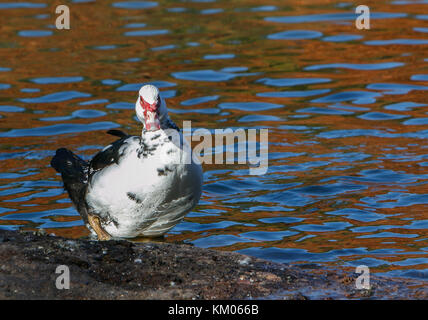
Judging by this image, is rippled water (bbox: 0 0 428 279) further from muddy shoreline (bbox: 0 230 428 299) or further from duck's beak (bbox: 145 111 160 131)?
duck's beak (bbox: 145 111 160 131)

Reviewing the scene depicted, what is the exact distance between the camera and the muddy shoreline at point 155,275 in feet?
17.0

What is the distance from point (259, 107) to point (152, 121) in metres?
5.09

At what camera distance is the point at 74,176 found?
7.10 m

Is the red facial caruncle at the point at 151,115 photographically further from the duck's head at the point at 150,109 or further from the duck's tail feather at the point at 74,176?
the duck's tail feather at the point at 74,176

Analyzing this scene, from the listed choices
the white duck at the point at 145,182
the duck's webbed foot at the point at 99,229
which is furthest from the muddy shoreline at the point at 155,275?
the duck's webbed foot at the point at 99,229

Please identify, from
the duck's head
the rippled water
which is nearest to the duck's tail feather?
the rippled water

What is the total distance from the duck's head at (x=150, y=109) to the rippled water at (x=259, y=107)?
4.73ft

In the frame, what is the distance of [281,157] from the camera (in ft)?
31.3

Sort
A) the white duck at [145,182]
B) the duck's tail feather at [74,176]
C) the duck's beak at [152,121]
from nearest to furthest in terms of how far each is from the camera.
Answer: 1. the white duck at [145,182]
2. the duck's beak at [152,121]
3. the duck's tail feather at [74,176]

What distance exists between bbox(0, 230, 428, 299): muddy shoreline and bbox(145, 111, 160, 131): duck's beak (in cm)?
95

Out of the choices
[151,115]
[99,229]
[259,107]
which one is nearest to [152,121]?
[151,115]

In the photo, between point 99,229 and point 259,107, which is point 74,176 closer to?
point 99,229
